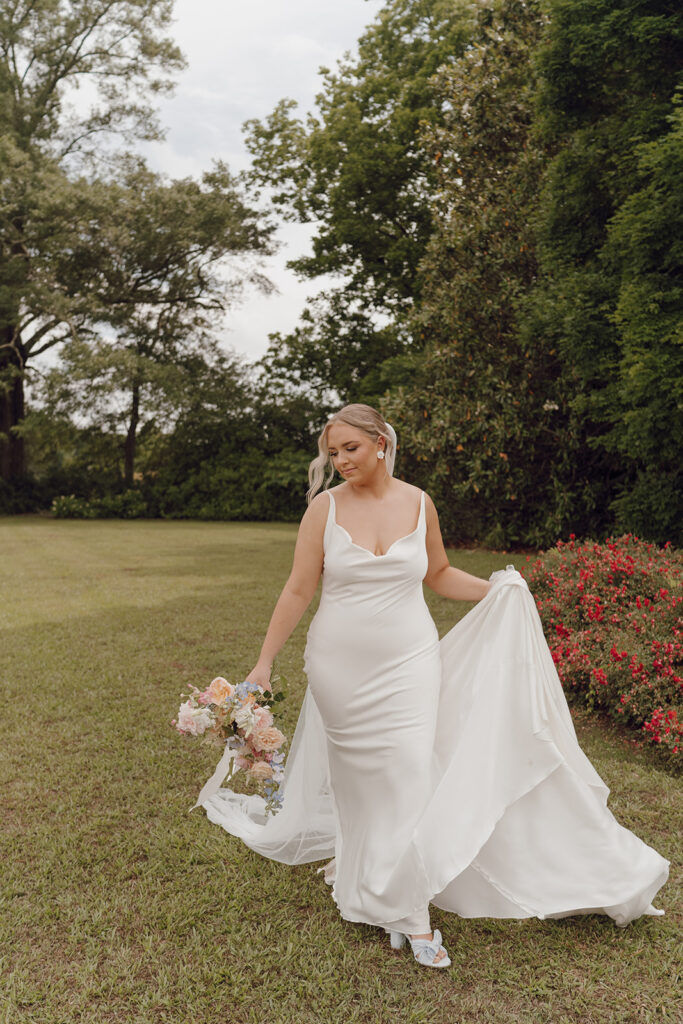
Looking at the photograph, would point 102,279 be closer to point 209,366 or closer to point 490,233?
point 209,366

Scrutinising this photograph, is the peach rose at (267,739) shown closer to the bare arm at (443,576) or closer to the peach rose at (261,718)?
the peach rose at (261,718)

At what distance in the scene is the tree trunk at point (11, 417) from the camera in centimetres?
2980

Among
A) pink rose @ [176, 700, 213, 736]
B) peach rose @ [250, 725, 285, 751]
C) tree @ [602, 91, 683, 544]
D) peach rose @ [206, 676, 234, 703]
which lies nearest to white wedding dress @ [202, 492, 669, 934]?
peach rose @ [250, 725, 285, 751]

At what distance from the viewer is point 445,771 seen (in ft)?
10.5

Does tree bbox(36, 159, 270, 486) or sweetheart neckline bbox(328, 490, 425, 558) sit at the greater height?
tree bbox(36, 159, 270, 486)

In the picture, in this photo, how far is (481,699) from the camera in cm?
329

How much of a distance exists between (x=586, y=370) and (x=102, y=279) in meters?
22.6

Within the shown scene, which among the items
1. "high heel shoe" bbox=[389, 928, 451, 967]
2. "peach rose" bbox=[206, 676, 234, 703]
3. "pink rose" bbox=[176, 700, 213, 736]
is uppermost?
"peach rose" bbox=[206, 676, 234, 703]

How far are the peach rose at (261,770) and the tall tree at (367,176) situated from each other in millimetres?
20431

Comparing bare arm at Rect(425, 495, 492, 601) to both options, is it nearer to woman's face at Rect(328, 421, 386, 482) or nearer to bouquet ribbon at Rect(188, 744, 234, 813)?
woman's face at Rect(328, 421, 386, 482)

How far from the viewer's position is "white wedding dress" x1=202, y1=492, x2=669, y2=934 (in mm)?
3111

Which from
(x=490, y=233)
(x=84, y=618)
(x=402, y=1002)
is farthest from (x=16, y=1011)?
(x=490, y=233)

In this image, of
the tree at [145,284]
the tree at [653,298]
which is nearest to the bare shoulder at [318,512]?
the tree at [653,298]

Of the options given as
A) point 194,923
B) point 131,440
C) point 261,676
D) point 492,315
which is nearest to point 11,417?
point 131,440
